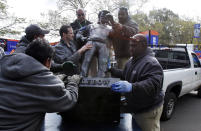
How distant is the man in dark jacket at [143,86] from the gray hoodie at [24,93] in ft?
2.68

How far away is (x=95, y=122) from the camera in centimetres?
262

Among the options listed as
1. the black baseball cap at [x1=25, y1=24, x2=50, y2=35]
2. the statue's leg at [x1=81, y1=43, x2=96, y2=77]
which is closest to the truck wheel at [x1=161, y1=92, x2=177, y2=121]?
the statue's leg at [x1=81, y1=43, x2=96, y2=77]

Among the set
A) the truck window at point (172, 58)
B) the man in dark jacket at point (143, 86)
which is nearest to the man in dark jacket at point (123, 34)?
the man in dark jacket at point (143, 86)

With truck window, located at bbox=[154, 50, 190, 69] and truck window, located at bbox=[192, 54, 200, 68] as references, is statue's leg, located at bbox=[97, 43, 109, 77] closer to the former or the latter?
truck window, located at bbox=[154, 50, 190, 69]

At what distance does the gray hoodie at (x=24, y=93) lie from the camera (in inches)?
48.8

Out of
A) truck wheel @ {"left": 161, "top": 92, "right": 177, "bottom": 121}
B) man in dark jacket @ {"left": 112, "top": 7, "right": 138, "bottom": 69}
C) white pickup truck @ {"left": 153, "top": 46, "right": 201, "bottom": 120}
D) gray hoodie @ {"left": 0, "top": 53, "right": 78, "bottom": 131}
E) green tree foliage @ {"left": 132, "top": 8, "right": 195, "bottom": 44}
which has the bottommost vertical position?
truck wheel @ {"left": 161, "top": 92, "right": 177, "bottom": 121}

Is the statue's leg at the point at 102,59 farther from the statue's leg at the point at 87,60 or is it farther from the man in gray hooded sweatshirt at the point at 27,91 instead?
the man in gray hooded sweatshirt at the point at 27,91

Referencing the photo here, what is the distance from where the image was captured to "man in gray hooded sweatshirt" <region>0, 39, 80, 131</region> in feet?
4.07

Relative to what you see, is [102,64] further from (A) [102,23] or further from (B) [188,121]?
(B) [188,121]

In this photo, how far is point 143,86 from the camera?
6.20 feet

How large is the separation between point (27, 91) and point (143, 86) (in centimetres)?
116

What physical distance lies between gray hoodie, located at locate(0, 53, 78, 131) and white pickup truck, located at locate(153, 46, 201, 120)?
345 cm

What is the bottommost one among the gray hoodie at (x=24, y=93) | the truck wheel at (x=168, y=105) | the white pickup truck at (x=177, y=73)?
the truck wheel at (x=168, y=105)

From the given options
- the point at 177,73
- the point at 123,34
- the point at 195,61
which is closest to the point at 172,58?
the point at 195,61
